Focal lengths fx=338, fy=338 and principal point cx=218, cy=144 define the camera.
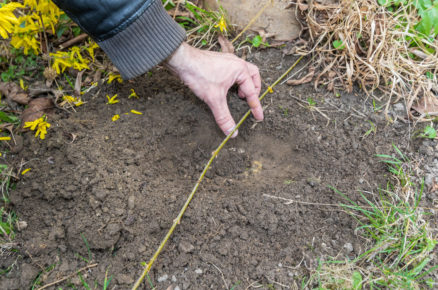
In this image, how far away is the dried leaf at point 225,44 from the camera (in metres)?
2.26

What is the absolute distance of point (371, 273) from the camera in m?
1.47

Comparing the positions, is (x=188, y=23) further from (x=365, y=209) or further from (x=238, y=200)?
(x=365, y=209)

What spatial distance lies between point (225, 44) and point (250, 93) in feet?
1.92

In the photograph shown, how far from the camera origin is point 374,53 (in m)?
2.05

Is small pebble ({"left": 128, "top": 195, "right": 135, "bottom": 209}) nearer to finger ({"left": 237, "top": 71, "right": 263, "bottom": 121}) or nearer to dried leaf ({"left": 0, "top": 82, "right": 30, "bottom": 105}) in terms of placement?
finger ({"left": 237, "top": 71, "right": 263, "bottom": 121})

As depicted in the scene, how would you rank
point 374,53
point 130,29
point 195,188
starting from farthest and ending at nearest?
point 374,53 < point 195,188 < point 130,29

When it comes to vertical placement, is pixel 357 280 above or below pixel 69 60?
below

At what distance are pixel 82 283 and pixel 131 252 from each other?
0.23 meters

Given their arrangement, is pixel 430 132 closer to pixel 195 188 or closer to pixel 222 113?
pixel 222 113

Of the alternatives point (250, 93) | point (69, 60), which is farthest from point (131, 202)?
point (69, 60)

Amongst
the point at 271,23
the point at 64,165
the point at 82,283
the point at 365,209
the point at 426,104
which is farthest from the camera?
the point at 271,23

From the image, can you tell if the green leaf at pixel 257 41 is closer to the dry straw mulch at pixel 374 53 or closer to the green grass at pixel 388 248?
the dry straw mulch at pixel 374 53

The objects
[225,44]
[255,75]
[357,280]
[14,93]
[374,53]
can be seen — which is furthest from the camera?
[225,44]

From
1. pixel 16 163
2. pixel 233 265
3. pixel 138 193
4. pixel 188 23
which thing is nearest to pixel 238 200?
pixel 233 265
